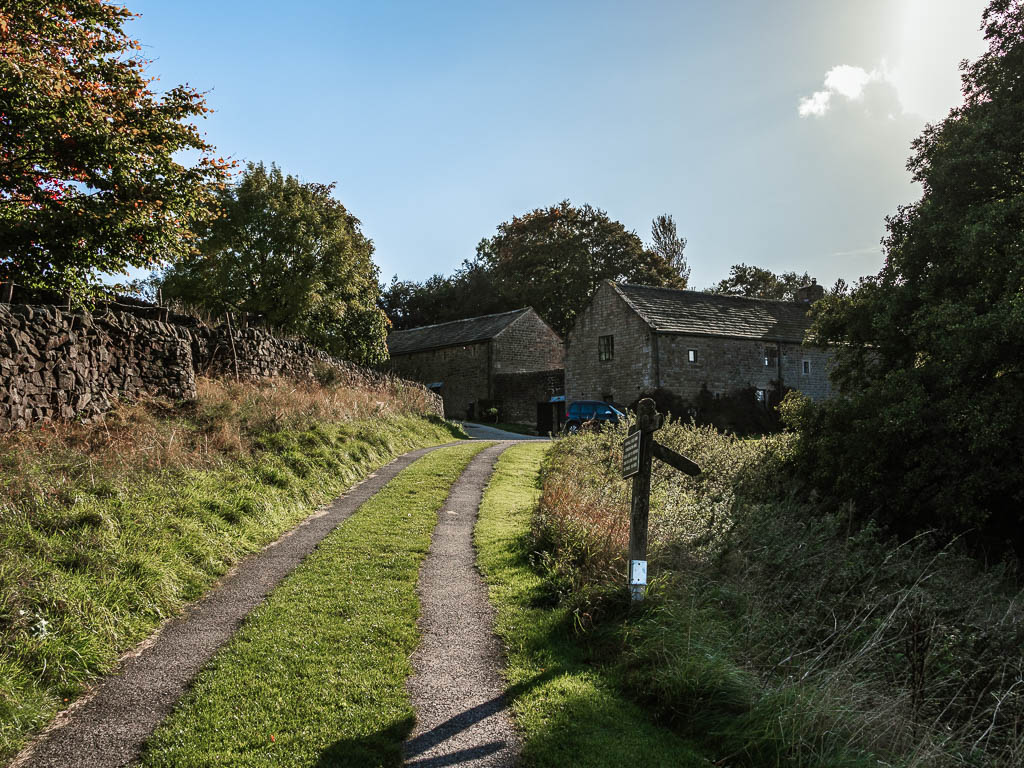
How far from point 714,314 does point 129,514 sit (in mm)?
33580

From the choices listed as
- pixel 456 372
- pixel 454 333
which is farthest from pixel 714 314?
pixel 454 333

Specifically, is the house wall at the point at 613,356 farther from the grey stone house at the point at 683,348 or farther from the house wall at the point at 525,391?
the house wall at the point at 525,391

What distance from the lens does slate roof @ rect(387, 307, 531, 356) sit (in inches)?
1641

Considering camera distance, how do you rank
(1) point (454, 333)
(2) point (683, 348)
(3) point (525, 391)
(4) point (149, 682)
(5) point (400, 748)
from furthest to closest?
(1) point (454, 333)
(3) point (525, 391)
(2) point (683, 348)
(4) point (149, 682)
(5) point (400, 748)

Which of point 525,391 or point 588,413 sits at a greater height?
point 525,391

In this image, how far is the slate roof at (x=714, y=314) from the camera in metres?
34.0

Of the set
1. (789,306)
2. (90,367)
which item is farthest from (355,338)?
(789,306)

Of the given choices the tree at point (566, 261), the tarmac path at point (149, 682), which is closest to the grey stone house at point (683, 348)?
the tree at point (566, 261)

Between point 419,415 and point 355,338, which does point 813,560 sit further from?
point 355,338

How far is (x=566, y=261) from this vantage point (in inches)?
1993

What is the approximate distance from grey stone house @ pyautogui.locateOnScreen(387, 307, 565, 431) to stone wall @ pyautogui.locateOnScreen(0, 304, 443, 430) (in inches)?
956

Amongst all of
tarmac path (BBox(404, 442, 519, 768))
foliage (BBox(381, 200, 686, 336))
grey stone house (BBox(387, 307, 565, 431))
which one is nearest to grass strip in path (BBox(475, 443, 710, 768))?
tarmac path (BBox(404, 442, 519, 768))

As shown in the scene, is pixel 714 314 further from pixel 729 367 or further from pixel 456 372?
pixel 456 372

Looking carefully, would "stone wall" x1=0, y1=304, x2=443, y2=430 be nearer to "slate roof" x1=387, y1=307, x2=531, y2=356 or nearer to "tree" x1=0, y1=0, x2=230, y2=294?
"tree" x1=0, y1=0, x2=230, y2=294
